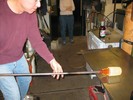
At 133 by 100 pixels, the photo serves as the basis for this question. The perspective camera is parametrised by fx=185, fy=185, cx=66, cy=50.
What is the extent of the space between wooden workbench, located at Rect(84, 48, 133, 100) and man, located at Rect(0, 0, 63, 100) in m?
0.27

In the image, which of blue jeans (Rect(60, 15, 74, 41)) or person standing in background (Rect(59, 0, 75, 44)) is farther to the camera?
blue jeans (Rect(60, 15, 74, 41))

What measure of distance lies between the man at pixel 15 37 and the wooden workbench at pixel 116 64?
271mm

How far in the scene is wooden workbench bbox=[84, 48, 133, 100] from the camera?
0.98 metres

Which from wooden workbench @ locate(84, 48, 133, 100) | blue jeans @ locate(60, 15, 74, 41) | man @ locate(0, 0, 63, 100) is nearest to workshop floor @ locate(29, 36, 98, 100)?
wooden workbench @ locate(84, 48, 133, 100)

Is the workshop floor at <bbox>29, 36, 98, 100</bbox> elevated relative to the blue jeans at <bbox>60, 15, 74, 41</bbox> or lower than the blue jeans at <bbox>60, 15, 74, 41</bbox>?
lower

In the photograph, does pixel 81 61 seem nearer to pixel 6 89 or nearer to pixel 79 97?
pixel 79 97

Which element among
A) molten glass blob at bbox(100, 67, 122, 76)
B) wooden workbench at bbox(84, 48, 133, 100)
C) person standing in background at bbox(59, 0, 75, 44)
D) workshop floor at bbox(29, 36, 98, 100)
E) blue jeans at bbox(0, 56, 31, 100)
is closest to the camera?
wooden workbench at bbox(84, 48, 133, 100)

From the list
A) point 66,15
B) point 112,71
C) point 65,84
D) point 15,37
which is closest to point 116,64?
point 112,71

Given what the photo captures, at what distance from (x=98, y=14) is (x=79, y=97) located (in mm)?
2190

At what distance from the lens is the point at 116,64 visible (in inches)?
51.4

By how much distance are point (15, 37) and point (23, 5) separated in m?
0.25

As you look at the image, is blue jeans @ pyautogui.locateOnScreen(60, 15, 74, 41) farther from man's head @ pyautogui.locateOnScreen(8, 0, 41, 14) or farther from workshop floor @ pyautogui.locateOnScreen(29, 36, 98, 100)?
man's head @ pyautogui.locateOnScreen(8, 0, 41, 14)

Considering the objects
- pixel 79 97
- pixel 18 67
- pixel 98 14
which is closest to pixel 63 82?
pixel 79 97

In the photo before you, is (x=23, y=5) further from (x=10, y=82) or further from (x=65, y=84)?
(x=65, y=84)
